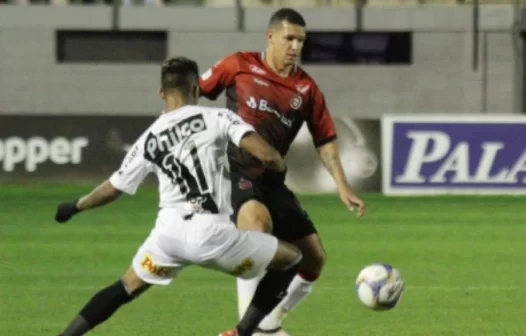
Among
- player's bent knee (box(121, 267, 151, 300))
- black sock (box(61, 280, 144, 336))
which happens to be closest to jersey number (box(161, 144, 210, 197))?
player's bent knee (box(121, 267, 151, 300))

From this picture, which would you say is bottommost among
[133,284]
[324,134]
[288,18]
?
[133,284]

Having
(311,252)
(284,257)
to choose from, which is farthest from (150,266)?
(311,252)

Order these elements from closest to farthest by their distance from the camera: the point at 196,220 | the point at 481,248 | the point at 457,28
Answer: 1. the point at 196,220
2. the point at 481,248
3. the point at 457,28

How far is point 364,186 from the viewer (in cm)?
2023

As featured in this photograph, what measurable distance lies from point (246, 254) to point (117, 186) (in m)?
0.71

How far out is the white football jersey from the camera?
21.5 ft

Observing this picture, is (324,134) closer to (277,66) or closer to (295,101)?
(295,101)

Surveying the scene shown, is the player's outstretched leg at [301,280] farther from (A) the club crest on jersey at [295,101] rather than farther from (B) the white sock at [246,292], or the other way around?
(A) the club crest on jersey at [295,101]

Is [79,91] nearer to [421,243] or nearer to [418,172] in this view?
[418,172]

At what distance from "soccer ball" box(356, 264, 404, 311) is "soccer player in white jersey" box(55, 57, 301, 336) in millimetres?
1262

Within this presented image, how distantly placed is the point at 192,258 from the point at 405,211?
1126 centimetres

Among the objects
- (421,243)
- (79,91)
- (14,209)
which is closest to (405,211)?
(421,243)

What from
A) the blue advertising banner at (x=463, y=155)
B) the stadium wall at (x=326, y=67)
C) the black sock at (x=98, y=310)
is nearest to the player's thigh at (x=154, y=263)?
the black sock at (x=98, y=310)

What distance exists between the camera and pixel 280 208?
7852 millimetres
